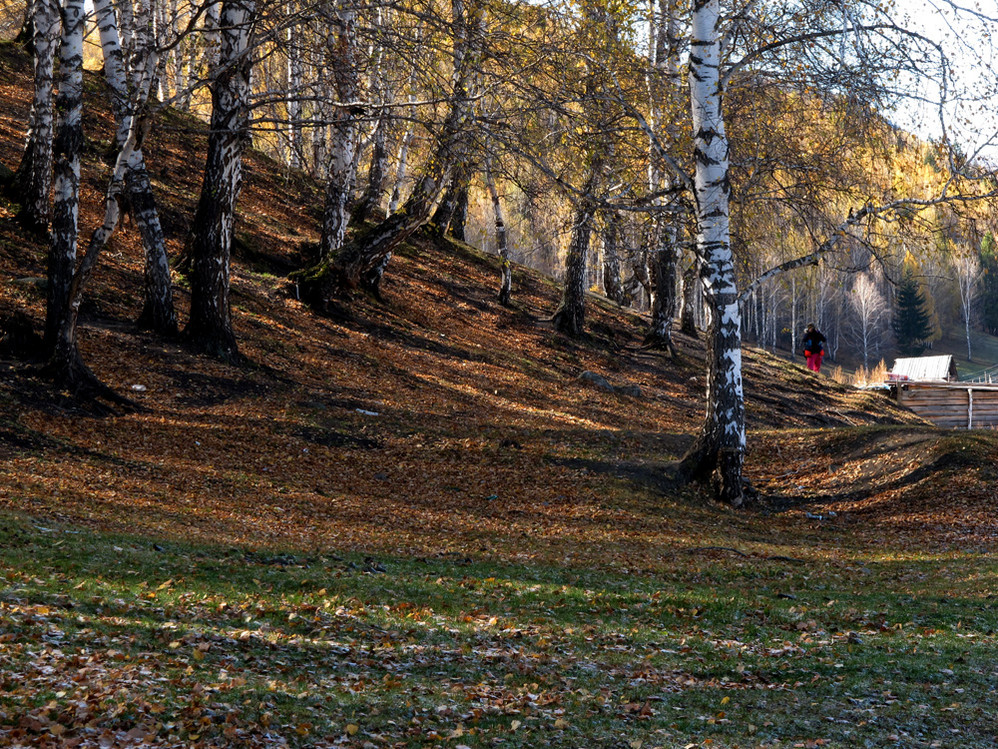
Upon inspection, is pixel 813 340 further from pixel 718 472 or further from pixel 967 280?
pixel 967 280

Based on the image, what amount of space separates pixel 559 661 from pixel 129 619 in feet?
9.73

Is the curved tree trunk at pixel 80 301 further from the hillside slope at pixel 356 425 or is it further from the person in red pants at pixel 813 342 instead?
the person in red pants at pixel 813 342

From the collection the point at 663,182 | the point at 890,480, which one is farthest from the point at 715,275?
the point at 663,182

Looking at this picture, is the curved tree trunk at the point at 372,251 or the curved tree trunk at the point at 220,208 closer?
the curved tree trunk at the point at 220,208

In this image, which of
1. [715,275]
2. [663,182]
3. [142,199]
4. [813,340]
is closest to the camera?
[715,275]

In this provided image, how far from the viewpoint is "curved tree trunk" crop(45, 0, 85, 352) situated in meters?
13.1

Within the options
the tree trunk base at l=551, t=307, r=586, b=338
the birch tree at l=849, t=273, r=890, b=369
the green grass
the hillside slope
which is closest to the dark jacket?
the hillside slope

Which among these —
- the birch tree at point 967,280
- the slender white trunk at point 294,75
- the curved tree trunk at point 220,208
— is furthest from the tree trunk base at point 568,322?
the birch tree at point 967,280

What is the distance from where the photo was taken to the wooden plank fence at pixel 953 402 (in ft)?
102

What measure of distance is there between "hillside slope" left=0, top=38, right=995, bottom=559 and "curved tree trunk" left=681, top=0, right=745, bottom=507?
0.73 metres

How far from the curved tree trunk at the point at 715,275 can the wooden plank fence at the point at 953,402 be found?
2043 centimetres

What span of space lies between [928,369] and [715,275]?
28779mm

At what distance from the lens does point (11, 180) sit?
19.4 meters

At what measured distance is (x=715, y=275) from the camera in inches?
536
